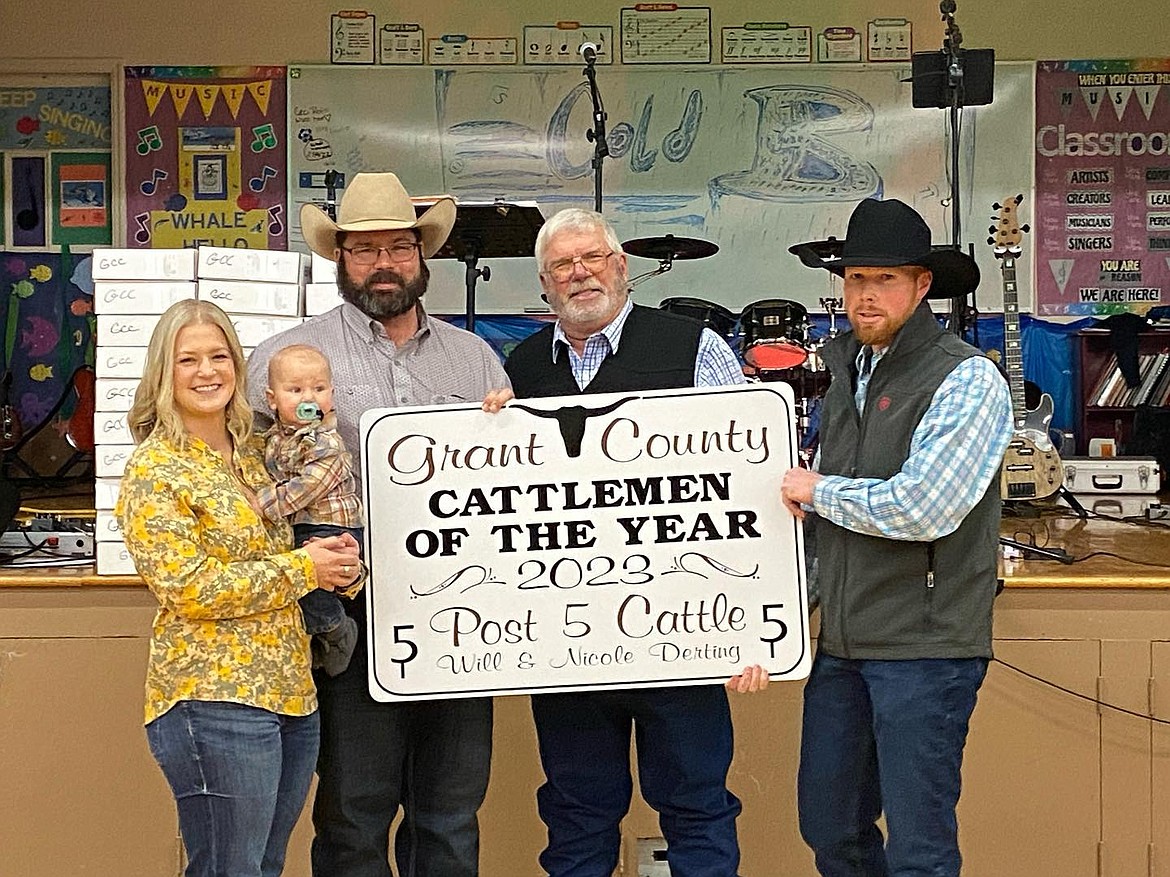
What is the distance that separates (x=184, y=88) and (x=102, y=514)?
4118 millimetres

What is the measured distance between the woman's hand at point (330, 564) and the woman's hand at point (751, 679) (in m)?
0.73

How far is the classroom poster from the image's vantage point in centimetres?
680

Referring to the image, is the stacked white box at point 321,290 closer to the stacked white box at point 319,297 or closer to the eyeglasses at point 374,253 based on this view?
the stacked white box at point 319,297

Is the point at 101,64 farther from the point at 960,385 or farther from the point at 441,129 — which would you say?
the point at 960,385

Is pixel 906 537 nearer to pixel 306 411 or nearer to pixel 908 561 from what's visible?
pixel 908 561

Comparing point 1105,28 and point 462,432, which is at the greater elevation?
point 1105,28

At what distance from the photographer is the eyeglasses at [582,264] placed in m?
2.57

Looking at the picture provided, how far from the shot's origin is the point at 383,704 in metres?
2.49

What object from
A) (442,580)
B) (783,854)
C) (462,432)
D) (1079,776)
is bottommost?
(783,854)

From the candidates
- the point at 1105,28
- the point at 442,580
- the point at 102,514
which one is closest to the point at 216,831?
the point at 442,580

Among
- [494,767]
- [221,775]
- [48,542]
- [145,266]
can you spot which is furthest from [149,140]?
[221,775]

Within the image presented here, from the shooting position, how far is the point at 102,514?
134 inches

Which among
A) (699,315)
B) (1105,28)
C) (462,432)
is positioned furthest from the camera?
(1105,28)

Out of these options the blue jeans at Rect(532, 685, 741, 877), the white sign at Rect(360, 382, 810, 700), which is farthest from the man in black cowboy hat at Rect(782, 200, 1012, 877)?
the blue jeans at Rect(532, 685, 741, 877)
